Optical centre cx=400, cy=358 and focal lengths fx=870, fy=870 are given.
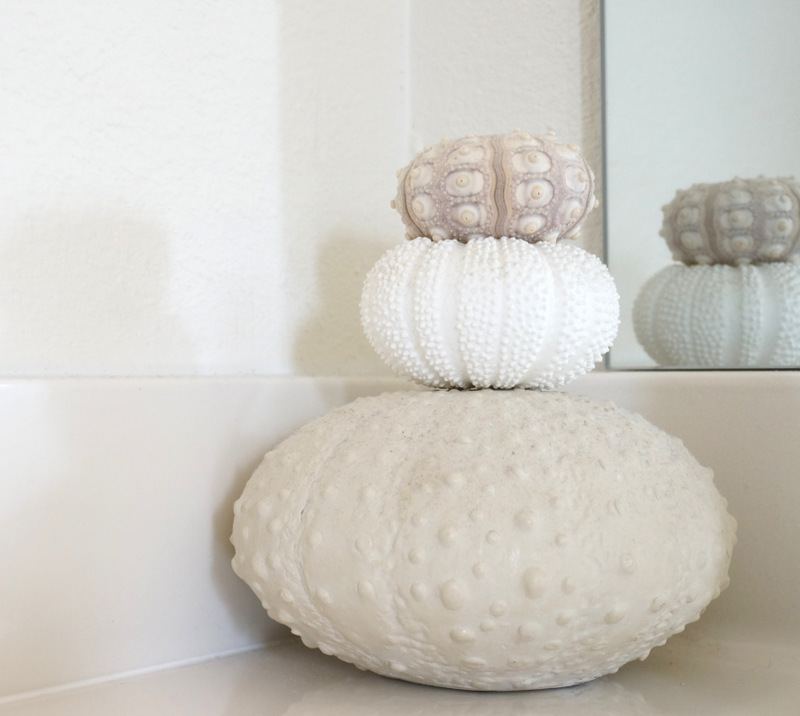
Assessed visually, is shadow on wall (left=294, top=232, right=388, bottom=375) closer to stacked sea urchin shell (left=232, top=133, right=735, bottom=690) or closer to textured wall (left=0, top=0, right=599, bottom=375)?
textured wall (left=0, top=0, right=599, bottom=375)

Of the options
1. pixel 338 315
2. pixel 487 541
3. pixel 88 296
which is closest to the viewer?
pixel 487 541

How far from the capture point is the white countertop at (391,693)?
2.36 ft

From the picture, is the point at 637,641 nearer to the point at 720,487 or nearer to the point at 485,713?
the point at 485,713

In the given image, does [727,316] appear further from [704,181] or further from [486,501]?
[486,501]

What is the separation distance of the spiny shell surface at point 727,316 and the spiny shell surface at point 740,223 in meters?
0.02

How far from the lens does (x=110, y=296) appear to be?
2.95ft

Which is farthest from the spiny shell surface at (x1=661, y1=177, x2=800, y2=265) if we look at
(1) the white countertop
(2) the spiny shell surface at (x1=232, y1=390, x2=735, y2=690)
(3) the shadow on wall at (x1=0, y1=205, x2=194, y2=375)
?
(3) the shadow on wall at (x1=0, y1=205, x2=194, y2=375)

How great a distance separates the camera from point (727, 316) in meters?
1.00

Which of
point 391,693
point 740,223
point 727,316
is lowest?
point 391,693

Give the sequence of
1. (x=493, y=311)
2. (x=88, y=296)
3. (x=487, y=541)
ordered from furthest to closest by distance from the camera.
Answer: (x=88, y=296)
(x=493, y=311)
(x=487, y=541)

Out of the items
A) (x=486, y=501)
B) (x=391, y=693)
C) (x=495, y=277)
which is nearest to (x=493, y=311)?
(x=495, y=277)

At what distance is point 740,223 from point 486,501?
0.52m

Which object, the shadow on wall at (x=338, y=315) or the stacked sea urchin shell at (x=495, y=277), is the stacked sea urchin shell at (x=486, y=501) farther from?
the shadow on wall at (x=338, y=315)

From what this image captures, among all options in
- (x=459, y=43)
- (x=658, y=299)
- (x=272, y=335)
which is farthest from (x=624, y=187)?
(x=272, y=335)
